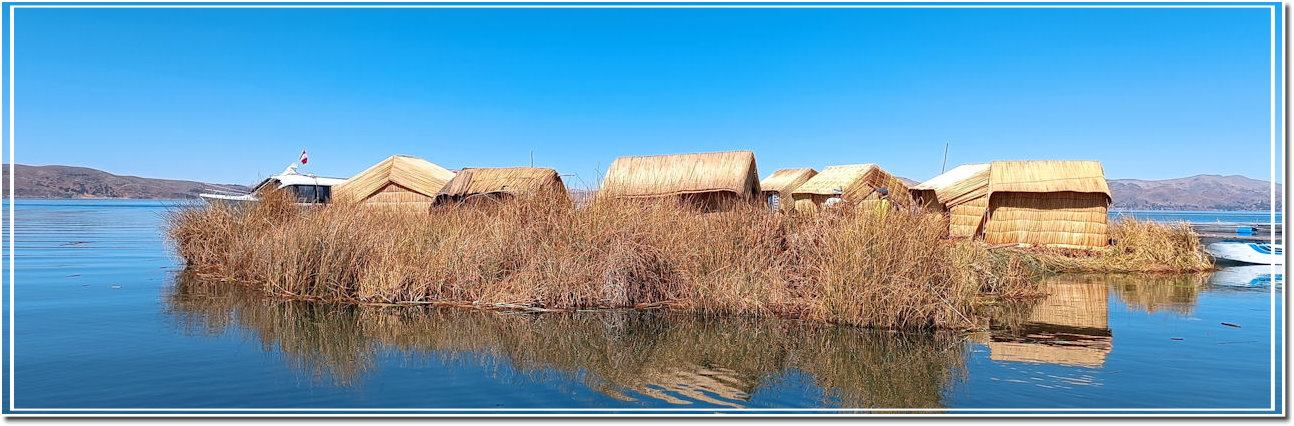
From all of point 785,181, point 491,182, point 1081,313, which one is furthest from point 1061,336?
point 785,181

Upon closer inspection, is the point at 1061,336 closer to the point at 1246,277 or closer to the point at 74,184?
the point at 1246,277

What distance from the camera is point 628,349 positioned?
7688mm

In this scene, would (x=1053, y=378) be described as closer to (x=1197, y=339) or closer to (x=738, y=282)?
(x=1197, y=339)

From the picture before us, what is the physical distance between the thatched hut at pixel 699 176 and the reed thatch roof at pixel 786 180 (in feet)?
38.9

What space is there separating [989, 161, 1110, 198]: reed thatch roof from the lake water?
8.07m

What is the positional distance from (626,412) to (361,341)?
3.83 m

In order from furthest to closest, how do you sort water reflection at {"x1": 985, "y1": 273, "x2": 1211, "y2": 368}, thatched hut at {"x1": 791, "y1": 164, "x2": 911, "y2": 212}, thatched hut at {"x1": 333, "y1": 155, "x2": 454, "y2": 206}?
thatched hut at {"x1": 791, "y1": 164, "x2": 911, "y2": 212} → thatched hut at {"x1": 333, "y1": 155, "x2": 454, "y2": 206} → water reflection at {"x1": 985, "y1": 273, "x2": 1211, "y2": 368}

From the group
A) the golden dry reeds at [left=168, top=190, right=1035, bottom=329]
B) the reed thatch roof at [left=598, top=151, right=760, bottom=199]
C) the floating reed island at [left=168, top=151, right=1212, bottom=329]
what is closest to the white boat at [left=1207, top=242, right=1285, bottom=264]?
the floating reed island at [left=168, top=151, right=1212, bottom=329]

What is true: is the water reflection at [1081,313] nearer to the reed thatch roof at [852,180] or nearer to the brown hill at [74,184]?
the reed thatch roof at [852,180]

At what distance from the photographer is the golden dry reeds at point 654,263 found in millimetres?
8578

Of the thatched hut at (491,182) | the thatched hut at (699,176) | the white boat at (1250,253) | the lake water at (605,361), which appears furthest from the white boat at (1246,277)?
the thatched hut at (491,182)

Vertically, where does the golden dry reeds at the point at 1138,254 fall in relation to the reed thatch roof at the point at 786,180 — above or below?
below

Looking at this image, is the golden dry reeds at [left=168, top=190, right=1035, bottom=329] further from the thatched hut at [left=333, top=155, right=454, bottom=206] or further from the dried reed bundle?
the dried reed bundle

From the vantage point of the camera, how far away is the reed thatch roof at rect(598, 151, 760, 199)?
1812cm
